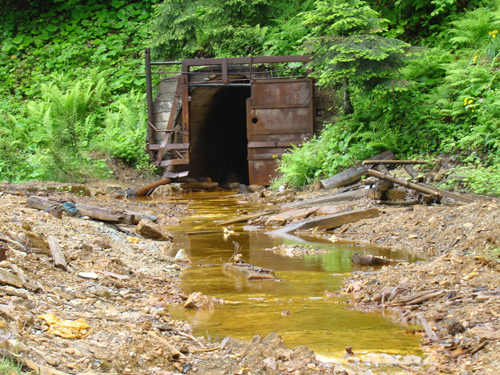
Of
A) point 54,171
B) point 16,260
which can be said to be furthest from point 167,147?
point 16,260

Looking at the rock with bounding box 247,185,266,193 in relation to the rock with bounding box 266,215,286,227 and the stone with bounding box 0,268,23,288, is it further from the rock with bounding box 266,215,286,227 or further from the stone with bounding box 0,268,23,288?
the stone with bounding box 0,268,23,288

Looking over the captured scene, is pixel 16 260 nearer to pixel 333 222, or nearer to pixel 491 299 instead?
pixel 491 299

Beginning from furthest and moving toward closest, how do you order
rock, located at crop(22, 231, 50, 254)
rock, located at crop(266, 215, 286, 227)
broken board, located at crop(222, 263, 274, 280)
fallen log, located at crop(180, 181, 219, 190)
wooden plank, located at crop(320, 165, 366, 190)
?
fallen log, located at crop(180, 181, 219, 190) < wooden plank, located at crop(320, 165, 366, 190) < rock, located at crop(266, 215, 286, 227) < broken board, located at crop(222, 263, 274, 280) < rock, located at crop(22, 231, 50, 254)

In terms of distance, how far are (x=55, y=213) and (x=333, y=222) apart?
13.2 ft

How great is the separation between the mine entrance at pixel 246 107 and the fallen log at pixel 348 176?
3831mm

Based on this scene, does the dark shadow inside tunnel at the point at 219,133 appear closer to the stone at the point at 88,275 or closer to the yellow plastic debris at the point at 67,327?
the stone at the point at 88,275

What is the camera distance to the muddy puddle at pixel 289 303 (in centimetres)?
391

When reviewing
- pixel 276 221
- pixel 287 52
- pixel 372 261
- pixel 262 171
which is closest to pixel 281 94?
pixel 262 171

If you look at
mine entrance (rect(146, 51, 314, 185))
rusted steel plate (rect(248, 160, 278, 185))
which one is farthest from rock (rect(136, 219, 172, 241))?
rusted steel plate (rect(248, 160, 278, 185))

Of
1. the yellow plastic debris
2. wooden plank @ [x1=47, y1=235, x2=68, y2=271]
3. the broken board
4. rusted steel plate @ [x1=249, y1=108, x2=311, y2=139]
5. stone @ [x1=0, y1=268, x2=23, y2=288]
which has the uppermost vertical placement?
rusted steel plate @ [x1=249, y1=108, x2=311, y2=139]

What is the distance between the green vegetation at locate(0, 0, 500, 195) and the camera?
11.2 m

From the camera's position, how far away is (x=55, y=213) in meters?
7.25

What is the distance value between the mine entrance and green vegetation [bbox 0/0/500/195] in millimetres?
665

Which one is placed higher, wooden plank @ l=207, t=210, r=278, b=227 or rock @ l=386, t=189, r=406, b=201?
rock @ l=386, t=189, r=406, b=201
